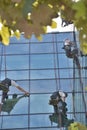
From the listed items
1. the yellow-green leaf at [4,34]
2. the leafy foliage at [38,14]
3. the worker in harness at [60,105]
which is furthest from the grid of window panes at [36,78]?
the leafy foliage at [38,14]

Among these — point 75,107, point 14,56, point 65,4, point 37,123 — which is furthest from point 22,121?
point 65,4

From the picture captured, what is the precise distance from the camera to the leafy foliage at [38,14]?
1.87 metres

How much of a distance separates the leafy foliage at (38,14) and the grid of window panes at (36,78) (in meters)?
18.7

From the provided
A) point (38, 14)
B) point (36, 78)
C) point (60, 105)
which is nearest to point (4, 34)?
point (38, 14)

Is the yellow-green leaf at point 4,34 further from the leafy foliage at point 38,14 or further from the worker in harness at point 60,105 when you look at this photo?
the worker in harness at point 60,105

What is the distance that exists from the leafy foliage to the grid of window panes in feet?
61.5

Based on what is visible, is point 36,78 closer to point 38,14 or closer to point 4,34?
point 4,34

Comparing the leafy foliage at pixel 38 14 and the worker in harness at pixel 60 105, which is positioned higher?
the leafy foliage at pixel 38 14

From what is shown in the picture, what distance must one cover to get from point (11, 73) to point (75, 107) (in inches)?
183

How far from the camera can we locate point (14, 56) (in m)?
26.4

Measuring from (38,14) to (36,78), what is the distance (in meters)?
23.1

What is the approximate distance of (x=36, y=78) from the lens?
2495 cm

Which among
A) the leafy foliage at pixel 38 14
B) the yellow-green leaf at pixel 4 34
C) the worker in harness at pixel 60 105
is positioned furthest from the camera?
the worker in harness at pixel 60 105

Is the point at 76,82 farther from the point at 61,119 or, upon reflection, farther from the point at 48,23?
the point at 48,23
